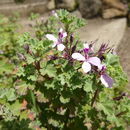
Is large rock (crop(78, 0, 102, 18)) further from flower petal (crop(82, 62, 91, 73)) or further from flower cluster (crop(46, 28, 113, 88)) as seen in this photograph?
flower petal (crop(82, 62, 91, 73))

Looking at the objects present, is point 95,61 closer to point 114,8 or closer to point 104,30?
point 104,30

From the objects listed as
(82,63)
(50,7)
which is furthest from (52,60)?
(50,7)


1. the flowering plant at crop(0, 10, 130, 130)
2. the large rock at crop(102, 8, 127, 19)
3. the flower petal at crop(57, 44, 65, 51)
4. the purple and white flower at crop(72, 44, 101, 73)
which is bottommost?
the large rock at crop(102, 8, 127, 19)

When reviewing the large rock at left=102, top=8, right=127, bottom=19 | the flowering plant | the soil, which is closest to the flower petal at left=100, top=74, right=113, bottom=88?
the flowering plant

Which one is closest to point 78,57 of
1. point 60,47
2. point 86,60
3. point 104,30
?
point 86,60

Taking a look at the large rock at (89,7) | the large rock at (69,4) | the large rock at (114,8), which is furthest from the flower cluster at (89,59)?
the large rock at (69,4)

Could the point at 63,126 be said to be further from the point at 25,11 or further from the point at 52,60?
the point at 25,11
